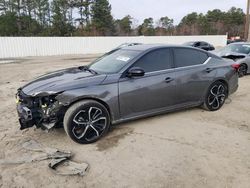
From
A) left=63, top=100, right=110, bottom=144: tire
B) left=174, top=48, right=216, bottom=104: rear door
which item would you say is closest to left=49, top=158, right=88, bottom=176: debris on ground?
left=63, top=100, right=110, bottom=144: tire

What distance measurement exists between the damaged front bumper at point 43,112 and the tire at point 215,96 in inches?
127

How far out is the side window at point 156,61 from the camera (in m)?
4.68

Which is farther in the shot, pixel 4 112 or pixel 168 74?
pixel 4 112

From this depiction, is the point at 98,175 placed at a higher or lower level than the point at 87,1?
lower

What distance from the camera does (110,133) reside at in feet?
14.9

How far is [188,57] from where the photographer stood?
529cm

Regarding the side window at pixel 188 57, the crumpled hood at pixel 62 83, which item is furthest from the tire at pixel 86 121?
the side window at pixel 188 57

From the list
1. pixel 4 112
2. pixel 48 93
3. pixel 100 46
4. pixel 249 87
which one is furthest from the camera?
pixel 100 46

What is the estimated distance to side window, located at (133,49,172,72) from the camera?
15.4ft

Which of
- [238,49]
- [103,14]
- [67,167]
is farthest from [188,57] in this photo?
[103,14]

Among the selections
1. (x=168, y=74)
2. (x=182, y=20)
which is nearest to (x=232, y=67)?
(x=168, y=74)

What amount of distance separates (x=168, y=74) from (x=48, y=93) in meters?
2.25

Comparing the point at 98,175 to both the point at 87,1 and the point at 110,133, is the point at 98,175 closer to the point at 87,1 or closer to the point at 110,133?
the point at 110,133

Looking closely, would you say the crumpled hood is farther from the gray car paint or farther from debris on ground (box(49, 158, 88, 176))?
debris on ground (box(49, 158, 88, 176))
